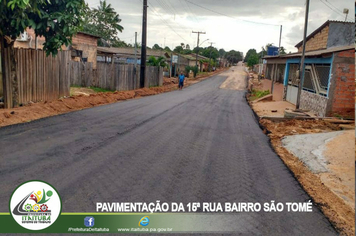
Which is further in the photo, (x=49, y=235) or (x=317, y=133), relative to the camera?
(x=317, y=133)

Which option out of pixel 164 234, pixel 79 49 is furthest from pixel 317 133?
pixel 79 49

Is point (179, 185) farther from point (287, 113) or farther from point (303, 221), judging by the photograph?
point (287, 113)

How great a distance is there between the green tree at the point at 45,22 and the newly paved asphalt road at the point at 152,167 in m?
3.18

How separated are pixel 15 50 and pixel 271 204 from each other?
1093 centimetres

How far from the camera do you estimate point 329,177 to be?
247 inches

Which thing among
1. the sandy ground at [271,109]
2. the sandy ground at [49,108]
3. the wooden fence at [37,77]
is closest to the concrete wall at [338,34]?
the sandy ground at [271,109]

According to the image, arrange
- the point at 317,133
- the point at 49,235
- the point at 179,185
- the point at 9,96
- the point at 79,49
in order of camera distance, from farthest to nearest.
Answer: the point at 79,49, the point at 9,96, the point at 317,133, the point at 179,185, the point at 49,235

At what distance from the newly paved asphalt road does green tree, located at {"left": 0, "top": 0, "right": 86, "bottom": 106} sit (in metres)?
3.18

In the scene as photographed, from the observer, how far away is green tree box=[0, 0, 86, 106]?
9589mm

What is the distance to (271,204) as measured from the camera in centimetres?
467

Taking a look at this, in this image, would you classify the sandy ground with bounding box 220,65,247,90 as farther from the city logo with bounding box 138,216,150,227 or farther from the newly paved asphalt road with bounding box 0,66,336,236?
the city logo with bounding box 138,216,150,227

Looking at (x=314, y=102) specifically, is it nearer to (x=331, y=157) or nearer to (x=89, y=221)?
(x=331, y=157)

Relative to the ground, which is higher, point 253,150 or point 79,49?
point 79,49

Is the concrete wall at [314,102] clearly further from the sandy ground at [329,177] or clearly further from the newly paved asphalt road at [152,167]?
the newly paved asphalt road at [152,167]
